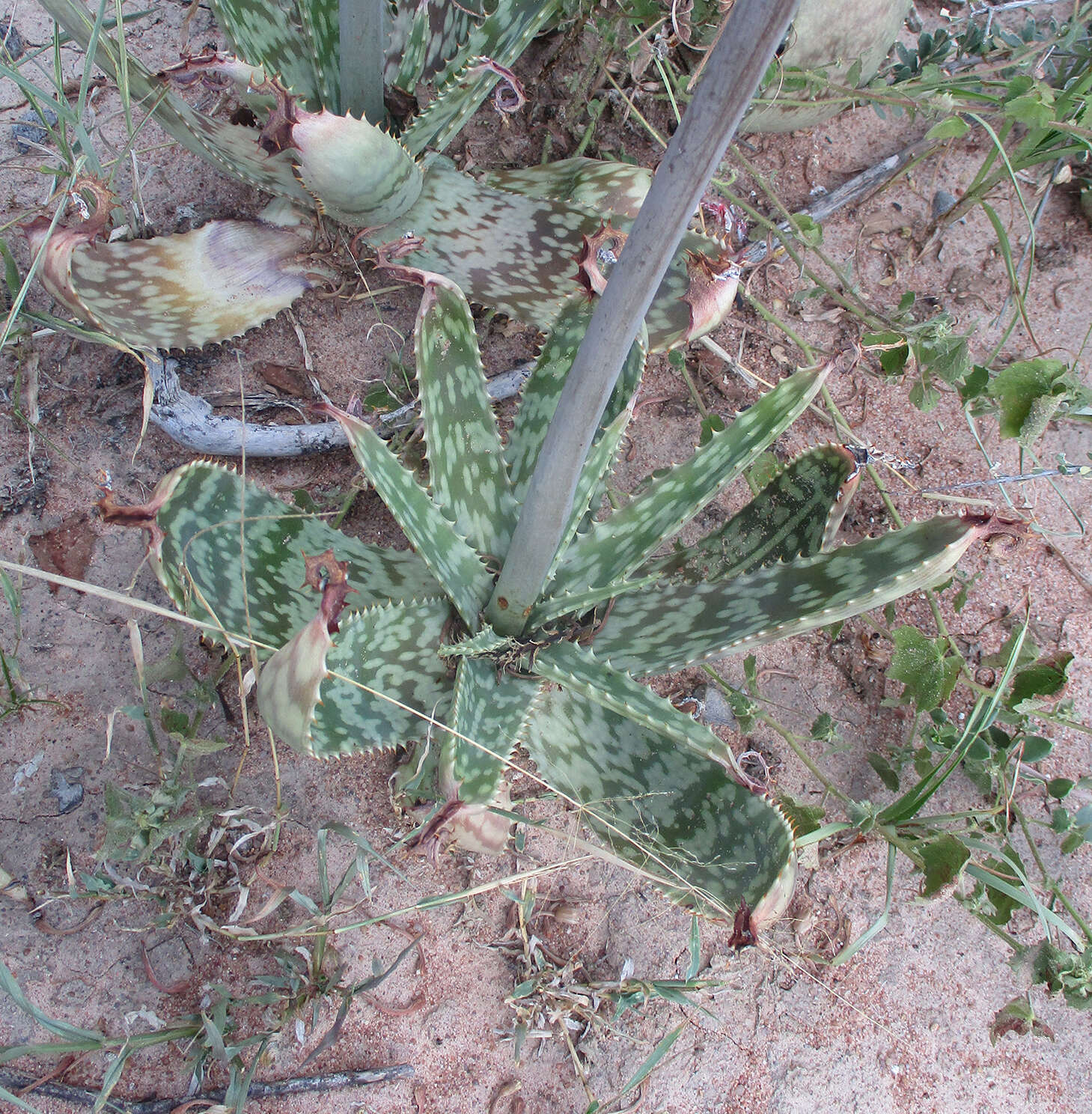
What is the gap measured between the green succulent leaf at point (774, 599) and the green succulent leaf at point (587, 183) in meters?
0.77

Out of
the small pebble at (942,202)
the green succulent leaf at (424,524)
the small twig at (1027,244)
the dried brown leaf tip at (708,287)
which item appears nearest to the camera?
the green succulent leaf at (424,524)

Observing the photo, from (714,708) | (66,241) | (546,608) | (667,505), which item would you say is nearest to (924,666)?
(714,708)

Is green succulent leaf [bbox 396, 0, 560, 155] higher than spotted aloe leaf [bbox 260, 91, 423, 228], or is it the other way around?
green succulent leaf [bbox 396, 0, 560, 155]

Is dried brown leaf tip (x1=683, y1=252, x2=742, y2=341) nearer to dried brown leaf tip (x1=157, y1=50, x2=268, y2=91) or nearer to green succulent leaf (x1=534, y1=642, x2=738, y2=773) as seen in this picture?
green succulent leaf (x1=534, y1=642, x2=738, y2=773)

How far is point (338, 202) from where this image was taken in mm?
1676

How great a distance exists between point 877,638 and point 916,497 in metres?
0.36

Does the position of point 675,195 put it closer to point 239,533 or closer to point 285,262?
point 239,533

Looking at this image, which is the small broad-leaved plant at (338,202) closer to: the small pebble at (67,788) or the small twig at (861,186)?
the small twig at (861,186)

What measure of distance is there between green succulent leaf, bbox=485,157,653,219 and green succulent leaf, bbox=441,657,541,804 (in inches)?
35.9

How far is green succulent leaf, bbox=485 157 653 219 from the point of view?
5.96ft

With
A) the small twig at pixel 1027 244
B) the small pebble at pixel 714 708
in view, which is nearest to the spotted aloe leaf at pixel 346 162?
the small pebble at pixel 714 708

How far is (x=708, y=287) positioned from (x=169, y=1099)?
1686mm

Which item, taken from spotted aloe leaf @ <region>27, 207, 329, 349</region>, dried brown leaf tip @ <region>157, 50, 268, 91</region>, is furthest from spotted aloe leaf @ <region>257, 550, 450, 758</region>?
dried brown leaf tip @ <region>157, 50, 268, 91</region>

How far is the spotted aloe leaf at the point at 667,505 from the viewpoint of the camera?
1329mm
